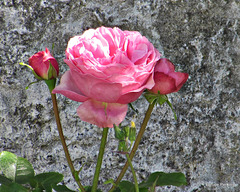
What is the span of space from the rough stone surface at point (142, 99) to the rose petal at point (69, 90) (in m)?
0.27

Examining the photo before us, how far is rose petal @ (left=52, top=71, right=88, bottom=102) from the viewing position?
0.49m

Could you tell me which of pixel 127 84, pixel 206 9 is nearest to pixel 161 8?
pixel 206 9

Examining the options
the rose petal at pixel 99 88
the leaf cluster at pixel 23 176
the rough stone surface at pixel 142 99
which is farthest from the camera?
the rough stone surface at pixel 142 99

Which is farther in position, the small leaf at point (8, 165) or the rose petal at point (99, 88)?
the small leaf at point (8, 165)

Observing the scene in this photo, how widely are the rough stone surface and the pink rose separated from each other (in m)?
0.28

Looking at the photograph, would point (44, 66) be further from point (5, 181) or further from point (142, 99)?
point (142, 99)

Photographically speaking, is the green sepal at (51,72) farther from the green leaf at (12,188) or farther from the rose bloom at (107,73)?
the green leaf at (12,188)

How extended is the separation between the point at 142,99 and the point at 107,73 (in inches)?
13.1

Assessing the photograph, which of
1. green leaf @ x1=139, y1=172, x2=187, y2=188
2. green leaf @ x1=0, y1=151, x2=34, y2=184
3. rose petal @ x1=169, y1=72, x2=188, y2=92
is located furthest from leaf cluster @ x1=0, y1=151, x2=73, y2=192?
rose petal @ x1=169, y1=72, x2=188, y2=92

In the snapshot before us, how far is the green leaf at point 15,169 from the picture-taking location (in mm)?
572

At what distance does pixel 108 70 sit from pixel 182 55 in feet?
1.16

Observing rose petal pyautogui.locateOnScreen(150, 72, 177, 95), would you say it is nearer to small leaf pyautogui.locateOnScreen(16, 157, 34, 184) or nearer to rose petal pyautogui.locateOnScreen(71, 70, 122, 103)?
rose petal pyautogui.locateOnScreen(71, 70, 122, 103)

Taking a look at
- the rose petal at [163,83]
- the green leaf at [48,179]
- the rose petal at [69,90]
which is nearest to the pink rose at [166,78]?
the rose petal at [163,83]

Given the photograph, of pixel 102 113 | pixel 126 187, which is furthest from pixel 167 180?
pixel 102 113
